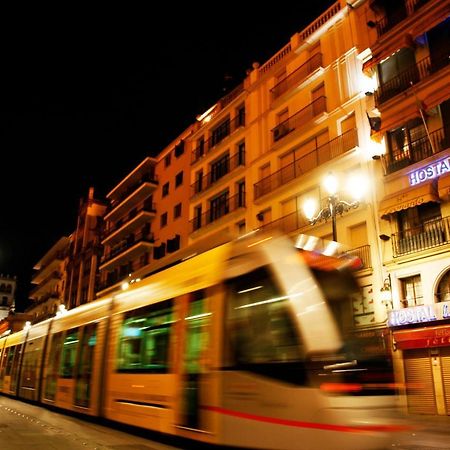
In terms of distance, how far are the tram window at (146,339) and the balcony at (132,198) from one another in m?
31.5

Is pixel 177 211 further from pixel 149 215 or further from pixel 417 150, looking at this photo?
pixel 417 150

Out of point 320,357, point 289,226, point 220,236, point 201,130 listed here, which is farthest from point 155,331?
point 201,130

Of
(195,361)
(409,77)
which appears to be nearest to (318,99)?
(409,77)

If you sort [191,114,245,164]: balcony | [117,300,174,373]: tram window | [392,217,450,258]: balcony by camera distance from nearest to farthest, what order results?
[117,300,174,373]: tram window < [392,217,450,258]: balcony < [191,114,245,164]: balcony

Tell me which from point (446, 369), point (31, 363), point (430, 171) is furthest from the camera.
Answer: point (31, 363)

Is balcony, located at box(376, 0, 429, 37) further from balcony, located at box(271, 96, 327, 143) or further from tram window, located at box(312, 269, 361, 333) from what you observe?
tram window, located at box(312, 269, 361, 333)

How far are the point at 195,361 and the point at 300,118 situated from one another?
1984cm

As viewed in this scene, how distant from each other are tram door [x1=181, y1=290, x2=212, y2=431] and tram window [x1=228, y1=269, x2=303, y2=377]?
63cm

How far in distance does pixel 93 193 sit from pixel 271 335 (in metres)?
56.7

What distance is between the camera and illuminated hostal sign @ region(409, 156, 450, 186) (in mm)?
16766

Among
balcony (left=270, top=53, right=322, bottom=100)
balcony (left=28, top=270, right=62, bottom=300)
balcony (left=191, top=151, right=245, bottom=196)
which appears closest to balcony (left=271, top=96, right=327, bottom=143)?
balcony (left=270, top=53, right=322, bottom=100)

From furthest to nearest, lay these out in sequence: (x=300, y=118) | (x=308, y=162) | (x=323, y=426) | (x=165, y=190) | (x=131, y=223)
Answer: (x=131, y=223), (x=165, y=190), (x=300, y=118), (x=308, y=162), (x=323, y=426)

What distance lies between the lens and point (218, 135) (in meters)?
32.8

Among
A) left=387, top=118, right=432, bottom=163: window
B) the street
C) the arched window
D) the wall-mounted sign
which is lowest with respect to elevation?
the street
